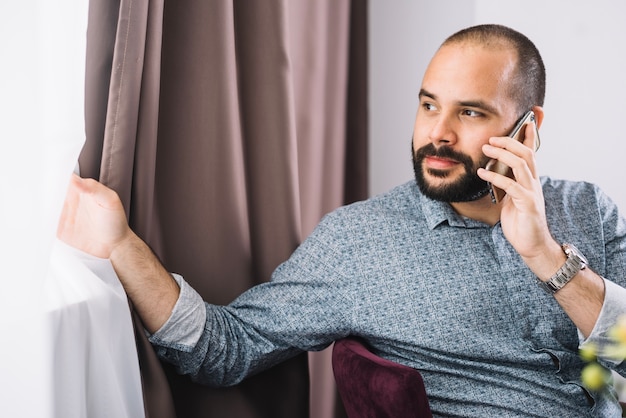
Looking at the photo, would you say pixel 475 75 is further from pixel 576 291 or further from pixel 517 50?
pixel 576 291

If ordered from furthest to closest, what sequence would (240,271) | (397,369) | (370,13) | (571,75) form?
1. (370,13)
2. (571,75)
3. (240,271)
4. (397,369)

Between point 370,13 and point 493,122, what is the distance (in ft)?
3.41

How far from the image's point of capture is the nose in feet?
4.94

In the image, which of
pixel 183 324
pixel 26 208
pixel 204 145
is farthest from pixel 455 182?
pixel 26 208

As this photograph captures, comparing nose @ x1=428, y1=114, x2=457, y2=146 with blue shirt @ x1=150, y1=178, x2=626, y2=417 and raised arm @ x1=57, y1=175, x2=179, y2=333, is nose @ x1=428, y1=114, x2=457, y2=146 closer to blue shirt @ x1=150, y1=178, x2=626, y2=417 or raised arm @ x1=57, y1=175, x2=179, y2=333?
blue shirt @ x1=150, y1=178, x2=626, y2=417

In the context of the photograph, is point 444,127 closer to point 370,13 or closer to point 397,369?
point 397,369

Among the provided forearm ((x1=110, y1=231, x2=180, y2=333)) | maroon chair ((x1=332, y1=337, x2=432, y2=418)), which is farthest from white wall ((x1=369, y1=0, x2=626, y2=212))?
forearm ((x1=110, y1=231, x2=180, y2=333))

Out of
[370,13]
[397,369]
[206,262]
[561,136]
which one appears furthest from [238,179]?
[561,136]

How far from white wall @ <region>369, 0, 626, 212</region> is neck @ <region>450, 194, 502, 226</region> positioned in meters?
0.81

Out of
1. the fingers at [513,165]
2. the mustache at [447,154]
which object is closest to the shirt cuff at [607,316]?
the fingers at [513,165]

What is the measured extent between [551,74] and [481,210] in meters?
0.94

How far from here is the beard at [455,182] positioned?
4.95ft

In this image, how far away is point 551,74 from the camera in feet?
7.45

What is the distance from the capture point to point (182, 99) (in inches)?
58.6
